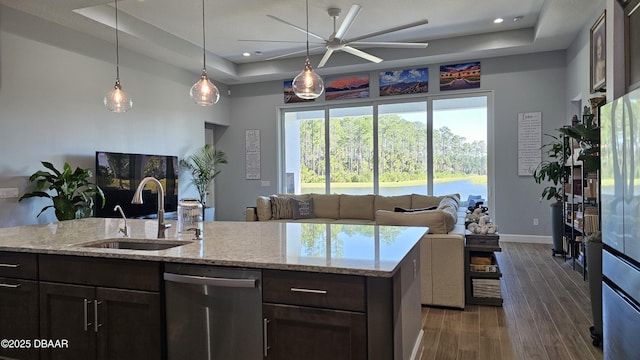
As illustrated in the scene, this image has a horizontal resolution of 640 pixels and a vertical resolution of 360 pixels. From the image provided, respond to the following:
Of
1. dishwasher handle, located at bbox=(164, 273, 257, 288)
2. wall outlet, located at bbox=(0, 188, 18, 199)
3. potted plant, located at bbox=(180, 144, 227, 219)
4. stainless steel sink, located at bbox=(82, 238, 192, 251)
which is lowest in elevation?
dishwasher handle, located at bbox=(164, 273, 257, 288)

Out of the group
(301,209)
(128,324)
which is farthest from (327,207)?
(128,324)

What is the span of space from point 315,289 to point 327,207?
4.58 m

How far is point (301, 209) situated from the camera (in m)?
6.06

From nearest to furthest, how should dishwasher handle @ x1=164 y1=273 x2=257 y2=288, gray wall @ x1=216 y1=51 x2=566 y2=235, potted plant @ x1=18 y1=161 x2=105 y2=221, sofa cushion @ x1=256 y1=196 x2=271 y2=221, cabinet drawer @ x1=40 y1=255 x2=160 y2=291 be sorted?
dishwasher handle @ x1=164 y1=273 x2=257 y2=288 < cabinet drawer @ x1=40 y1=255 x2=160 y2=291 < potted plant @ x1=18 y1=161 x2=105 y2=221 < sofa cushion @ x1=256 y1=196 x2=271 y2=221 < gray wall @ x1=216 y1=51 x2=566 y2=235

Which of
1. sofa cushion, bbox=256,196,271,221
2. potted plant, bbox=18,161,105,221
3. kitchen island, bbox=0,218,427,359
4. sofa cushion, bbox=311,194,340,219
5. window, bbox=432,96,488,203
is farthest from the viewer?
window, bbox=432,96,488,203

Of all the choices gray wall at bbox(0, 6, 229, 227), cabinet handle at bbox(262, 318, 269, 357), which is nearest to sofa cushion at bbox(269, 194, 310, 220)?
gray wall at bbox(0, 6, 229, 227)

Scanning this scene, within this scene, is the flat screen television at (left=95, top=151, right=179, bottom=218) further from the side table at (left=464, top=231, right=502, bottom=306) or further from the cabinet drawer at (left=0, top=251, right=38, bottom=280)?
the side table at (left=464, top=231, right=502, bottom=306)

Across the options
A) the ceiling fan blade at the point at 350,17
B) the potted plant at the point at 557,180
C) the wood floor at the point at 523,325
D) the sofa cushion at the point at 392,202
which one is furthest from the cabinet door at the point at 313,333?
the potted plant at the point at 557,180

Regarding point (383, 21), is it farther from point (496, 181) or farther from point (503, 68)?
point (496, 181)

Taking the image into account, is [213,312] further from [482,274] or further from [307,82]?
[482,274]

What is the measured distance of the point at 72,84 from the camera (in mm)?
5195

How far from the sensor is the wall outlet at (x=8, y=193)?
4.41m

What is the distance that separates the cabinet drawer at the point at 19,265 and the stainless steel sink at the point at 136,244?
0.28 metres

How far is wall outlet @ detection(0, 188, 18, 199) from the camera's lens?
441cm
